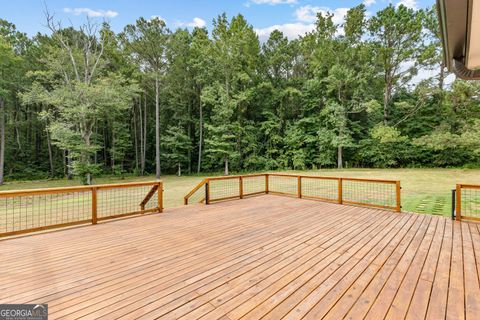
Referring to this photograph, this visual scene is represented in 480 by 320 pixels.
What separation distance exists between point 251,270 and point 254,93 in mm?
18914

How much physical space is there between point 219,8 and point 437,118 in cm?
1894

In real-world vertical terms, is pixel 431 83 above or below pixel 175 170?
above

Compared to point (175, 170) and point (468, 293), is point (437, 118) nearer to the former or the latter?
point (468, 293)

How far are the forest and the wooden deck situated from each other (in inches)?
519

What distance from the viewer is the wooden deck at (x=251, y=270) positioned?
5.99 feet

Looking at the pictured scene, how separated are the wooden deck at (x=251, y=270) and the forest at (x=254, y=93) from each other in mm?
13184

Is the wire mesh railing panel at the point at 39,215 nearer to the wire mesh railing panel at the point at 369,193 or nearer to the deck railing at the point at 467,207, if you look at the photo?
the deck railing at the point at 467,207

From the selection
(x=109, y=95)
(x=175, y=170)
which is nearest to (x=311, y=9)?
(x=109, y=95)

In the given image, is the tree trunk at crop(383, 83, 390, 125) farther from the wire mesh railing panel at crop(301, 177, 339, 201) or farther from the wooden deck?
the wooden deck

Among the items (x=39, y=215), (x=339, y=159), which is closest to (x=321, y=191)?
(x=39, y=215)

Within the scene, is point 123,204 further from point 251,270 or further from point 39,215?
point 251,270

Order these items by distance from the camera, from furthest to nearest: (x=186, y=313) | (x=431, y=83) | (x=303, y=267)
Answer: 1. (x=431, y=83)
2. (x=303, y=267)
3. (x=186, y=313)

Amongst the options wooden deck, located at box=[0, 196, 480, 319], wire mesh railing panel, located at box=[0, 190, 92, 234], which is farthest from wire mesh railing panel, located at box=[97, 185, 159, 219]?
wooden deck, located at box=[0, 196, 480, 319]

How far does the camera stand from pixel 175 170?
21.9 meters
